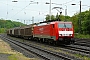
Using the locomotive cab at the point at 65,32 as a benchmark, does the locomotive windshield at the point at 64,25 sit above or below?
above

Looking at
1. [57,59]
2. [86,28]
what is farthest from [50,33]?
[86,28]

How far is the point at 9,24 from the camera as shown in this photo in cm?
15538

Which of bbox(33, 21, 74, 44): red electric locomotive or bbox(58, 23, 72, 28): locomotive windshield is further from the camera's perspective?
bbox(58, 23, 72, 28): locomotive windshield

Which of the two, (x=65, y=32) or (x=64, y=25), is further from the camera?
(x=64, y=25)

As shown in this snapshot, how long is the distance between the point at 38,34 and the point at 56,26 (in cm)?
1047

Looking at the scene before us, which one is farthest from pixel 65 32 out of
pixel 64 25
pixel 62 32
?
pixel 64 25

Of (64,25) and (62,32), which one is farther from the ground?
(64,25)

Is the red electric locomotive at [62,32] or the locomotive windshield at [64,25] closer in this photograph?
the red electric locomotive at [62,32]

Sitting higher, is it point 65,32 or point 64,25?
point 64,25

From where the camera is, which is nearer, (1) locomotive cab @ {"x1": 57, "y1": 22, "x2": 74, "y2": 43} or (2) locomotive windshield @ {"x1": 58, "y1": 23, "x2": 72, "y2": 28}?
(1) locomotive cab @ {"x1": 57, "y1": 22, "x2": 74, "y2": 43}

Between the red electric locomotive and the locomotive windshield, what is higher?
the locomotive windshield

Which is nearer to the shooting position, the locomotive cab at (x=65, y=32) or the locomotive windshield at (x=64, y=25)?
the locomotive cab at (x=65, y=32)

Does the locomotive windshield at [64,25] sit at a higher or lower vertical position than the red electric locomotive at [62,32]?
higher

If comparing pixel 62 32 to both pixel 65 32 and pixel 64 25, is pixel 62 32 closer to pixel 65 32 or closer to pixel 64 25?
Result: pixel 65 32
